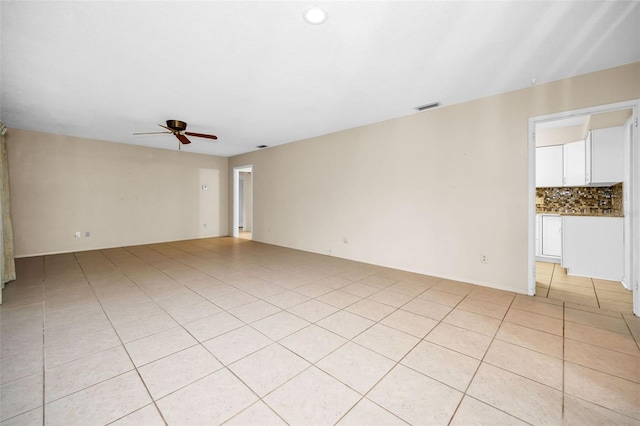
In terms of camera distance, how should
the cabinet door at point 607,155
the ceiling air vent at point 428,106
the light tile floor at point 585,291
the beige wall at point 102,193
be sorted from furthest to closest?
the beige wall at point 102,193 < the cabinet door at point 607,155 < the ceiling air vent at point 428,106 < the light tile floor at point 585,291

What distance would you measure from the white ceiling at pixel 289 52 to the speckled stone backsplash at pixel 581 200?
2.91 m

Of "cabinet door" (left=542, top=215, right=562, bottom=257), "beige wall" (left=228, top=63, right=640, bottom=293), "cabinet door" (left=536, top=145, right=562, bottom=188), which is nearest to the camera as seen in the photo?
"beige wall" (left=228, top=63, right=640, bottom=293)

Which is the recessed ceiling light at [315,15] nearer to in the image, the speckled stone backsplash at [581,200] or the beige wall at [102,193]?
the speckled stone backsplash at [581,200]

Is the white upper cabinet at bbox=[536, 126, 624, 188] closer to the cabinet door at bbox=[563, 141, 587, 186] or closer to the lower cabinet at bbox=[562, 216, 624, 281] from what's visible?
the cabinet door at bbox=[563, 141, 587, 186]

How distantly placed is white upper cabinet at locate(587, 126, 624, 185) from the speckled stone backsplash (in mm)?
465

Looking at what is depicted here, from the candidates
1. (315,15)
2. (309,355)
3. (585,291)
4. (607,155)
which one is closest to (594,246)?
(585,291)

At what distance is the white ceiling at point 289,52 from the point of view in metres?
1.90

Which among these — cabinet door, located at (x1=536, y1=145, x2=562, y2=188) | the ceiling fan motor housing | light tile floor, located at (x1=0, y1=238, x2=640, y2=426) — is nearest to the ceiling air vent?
light tile floor, located at (x1=0, y1=238, x2=640, y2=426)

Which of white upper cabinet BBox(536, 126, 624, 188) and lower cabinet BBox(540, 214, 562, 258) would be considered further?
lower cabinet BBox(540, 214, 562, 258)

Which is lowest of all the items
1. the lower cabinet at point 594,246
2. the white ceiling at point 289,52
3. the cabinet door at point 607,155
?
the lower cabinet at point 594,246

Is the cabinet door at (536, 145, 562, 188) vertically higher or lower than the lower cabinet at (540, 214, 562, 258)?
higher

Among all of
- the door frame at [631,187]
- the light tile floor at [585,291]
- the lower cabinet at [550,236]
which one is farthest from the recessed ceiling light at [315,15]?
the lower cabinet at [550,236]

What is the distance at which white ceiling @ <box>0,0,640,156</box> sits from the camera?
190cm

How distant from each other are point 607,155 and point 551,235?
1.63 meters
